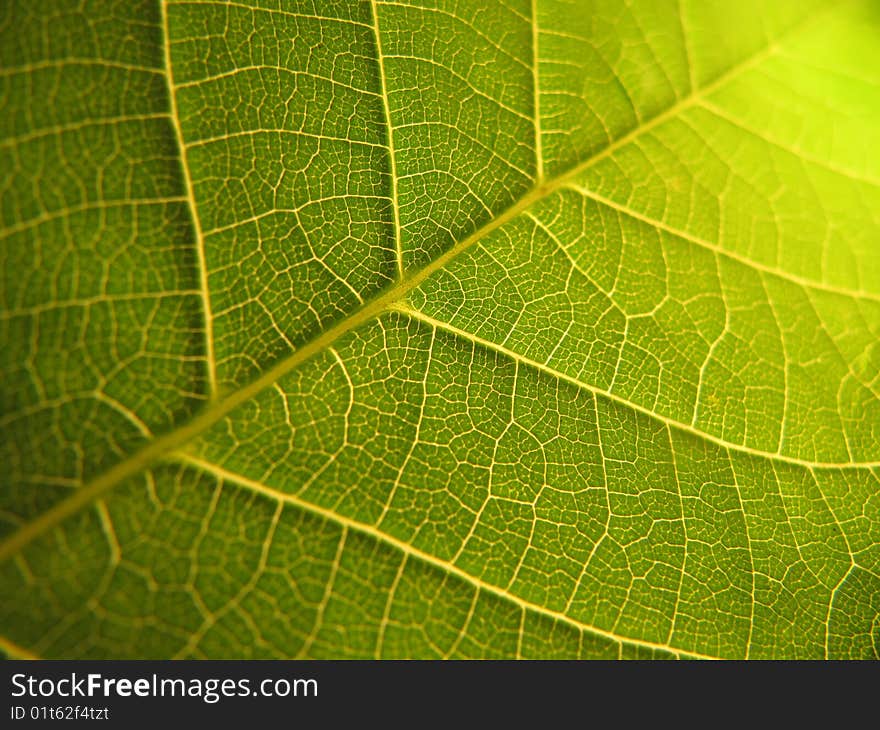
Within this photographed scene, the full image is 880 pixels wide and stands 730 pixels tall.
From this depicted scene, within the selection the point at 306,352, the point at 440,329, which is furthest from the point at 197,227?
the point at 440,329

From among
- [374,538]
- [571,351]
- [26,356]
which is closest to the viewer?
[26,356]

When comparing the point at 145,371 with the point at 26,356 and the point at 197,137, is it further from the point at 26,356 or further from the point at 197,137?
the point at 197,137

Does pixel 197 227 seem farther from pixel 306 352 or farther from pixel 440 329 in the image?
pixel 440 329

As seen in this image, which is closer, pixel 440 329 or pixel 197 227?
pixel 197 227

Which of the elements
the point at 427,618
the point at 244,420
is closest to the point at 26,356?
the point at 244,420

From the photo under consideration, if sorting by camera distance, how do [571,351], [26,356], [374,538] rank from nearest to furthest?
Answer: [26,356] → [374,538] → [571,351]

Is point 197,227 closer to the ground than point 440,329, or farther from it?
farther from it
